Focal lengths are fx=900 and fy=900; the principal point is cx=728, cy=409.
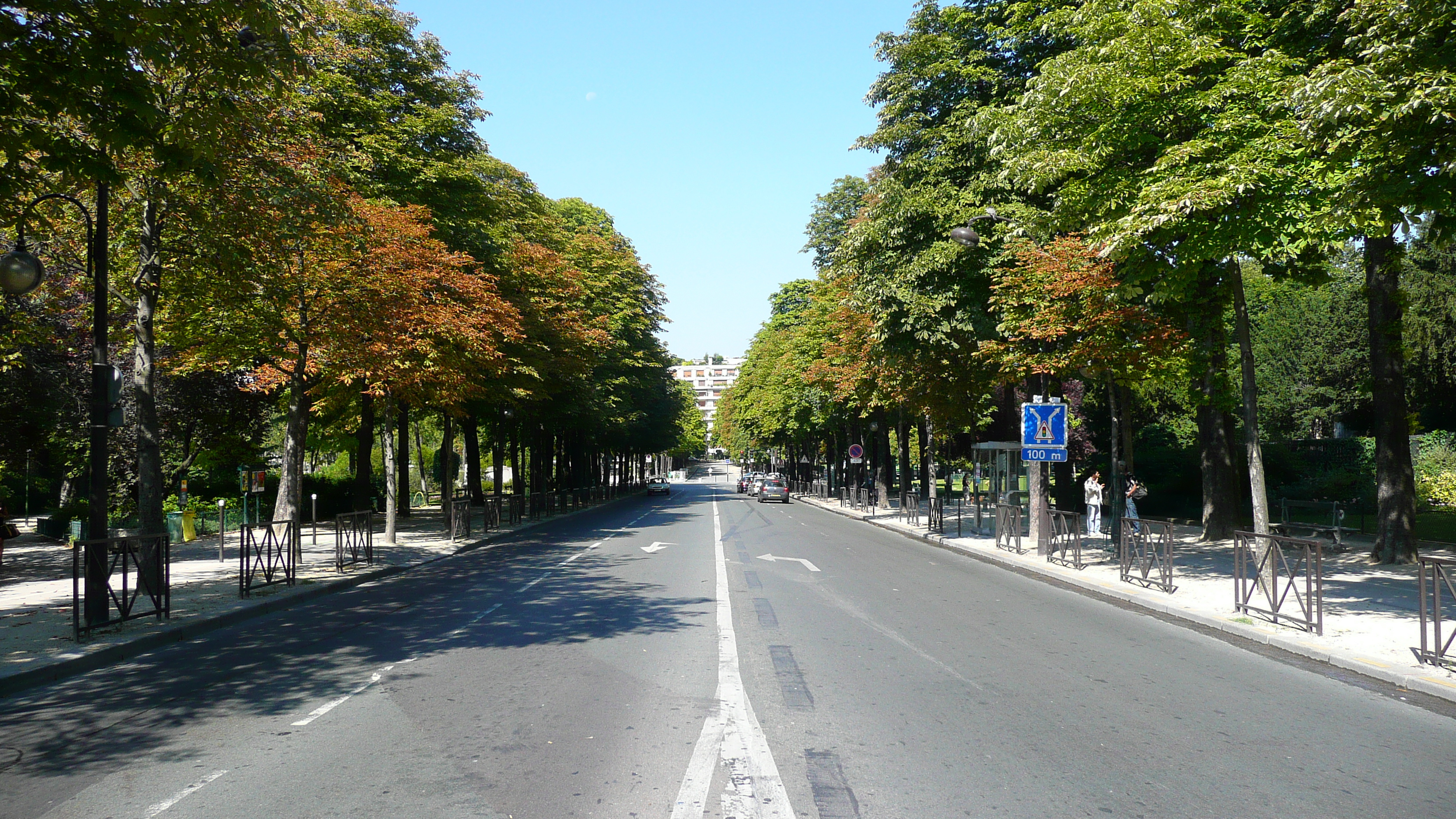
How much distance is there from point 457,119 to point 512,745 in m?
22.9

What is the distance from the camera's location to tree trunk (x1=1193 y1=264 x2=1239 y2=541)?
52.1 feet

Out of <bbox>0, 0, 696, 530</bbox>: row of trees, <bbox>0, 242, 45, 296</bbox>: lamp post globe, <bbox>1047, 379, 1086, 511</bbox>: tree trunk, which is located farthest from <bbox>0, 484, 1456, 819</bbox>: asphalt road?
<bbox>1047, 379, 1086, 511</bbox>: tree trunk

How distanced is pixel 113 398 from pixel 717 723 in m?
8.96

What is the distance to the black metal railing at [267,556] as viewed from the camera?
13.5 metres

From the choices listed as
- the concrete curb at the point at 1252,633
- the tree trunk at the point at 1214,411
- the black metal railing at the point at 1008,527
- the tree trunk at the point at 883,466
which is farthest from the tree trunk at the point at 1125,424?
the tree trunk at the point at 883,466

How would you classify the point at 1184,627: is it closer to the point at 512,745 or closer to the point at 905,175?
the point at 512,745

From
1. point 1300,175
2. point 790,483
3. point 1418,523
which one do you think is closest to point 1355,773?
point 1300,175

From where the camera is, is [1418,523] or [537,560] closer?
[537,560]

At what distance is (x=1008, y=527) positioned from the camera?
866 inches

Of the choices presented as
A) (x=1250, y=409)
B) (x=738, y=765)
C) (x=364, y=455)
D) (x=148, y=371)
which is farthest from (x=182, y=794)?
(x=364, y=455)

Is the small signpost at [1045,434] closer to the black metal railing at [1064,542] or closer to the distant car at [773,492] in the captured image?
the black metal railing at [1064,542]

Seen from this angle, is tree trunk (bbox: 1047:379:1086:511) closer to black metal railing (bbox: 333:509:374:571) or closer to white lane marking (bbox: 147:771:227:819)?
black metal railing (bbox: 333:509:374:571)

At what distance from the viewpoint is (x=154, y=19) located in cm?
785

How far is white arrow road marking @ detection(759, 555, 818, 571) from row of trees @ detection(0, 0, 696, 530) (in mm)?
8058
